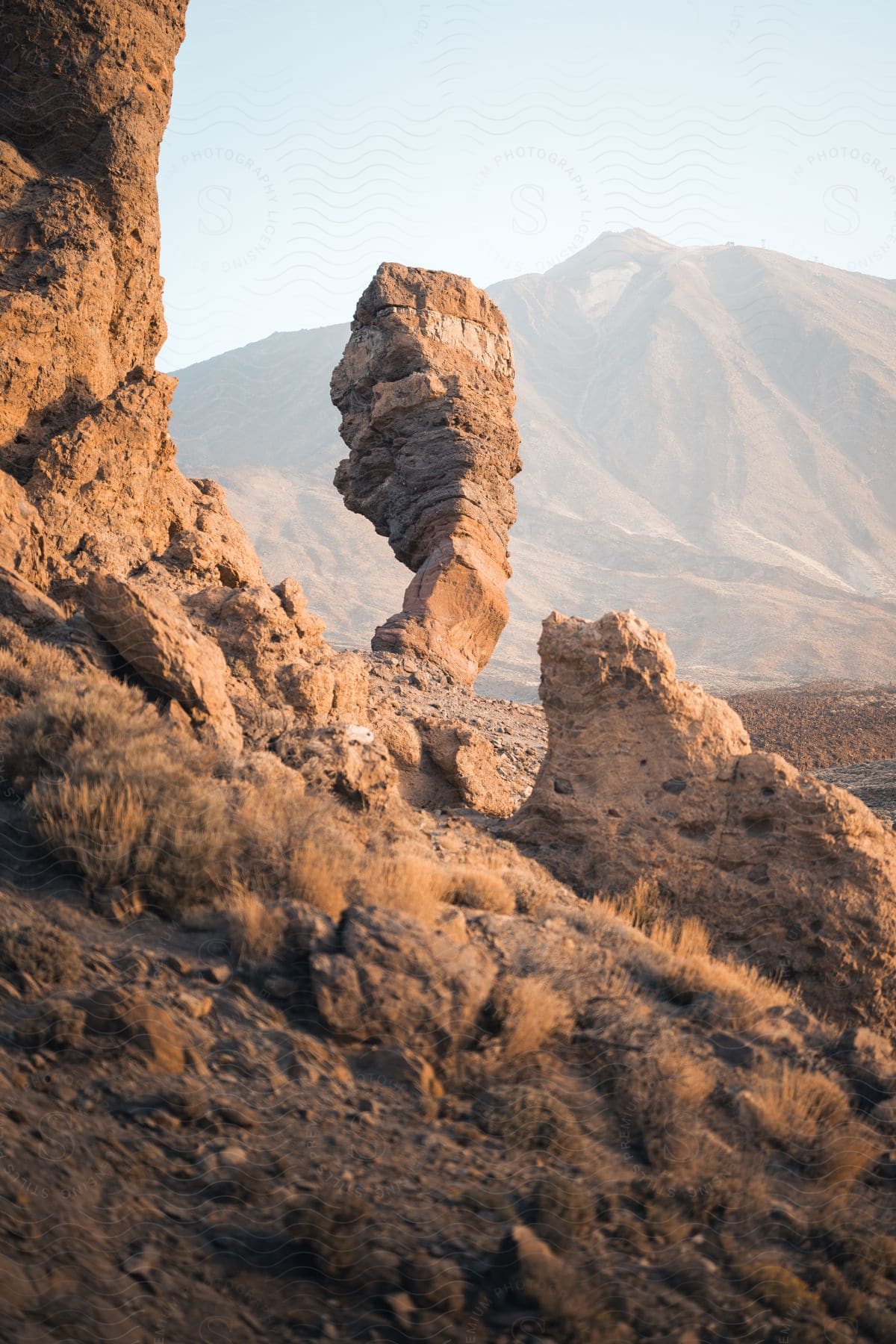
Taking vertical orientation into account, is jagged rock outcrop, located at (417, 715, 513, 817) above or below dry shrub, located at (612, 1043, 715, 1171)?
above

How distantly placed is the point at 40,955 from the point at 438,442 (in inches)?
530

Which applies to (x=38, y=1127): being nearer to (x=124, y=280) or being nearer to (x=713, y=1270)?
(x=713, y=1270)

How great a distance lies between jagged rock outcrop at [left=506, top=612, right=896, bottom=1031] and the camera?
5566mm

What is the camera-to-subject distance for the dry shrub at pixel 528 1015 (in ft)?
12.3

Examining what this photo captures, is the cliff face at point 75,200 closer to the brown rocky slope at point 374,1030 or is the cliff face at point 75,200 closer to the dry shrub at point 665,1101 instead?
the brown rocky slope at point 374,1030

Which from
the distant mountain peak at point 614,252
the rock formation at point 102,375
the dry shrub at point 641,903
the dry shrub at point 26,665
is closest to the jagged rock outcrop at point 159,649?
the dry shrub at point 26,665

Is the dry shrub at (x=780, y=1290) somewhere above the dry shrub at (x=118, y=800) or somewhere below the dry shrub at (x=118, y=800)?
below

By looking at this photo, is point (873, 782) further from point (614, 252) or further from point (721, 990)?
point (614, 252)

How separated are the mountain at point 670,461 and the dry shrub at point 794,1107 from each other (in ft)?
151

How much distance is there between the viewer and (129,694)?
5.57m

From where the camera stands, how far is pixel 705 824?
6.17 metres

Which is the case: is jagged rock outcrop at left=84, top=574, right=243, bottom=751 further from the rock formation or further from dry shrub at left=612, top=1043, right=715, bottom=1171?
dry shrub at left=612, top=1043, right=715, bottom=1171

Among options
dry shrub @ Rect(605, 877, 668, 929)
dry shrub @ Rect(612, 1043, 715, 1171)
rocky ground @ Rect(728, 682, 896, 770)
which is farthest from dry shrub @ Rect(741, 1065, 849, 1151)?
rocky ground @ Rect(728, 682, 896, 770)

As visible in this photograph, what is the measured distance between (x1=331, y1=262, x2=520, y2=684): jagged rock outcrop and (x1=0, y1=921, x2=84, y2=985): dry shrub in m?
11.4
